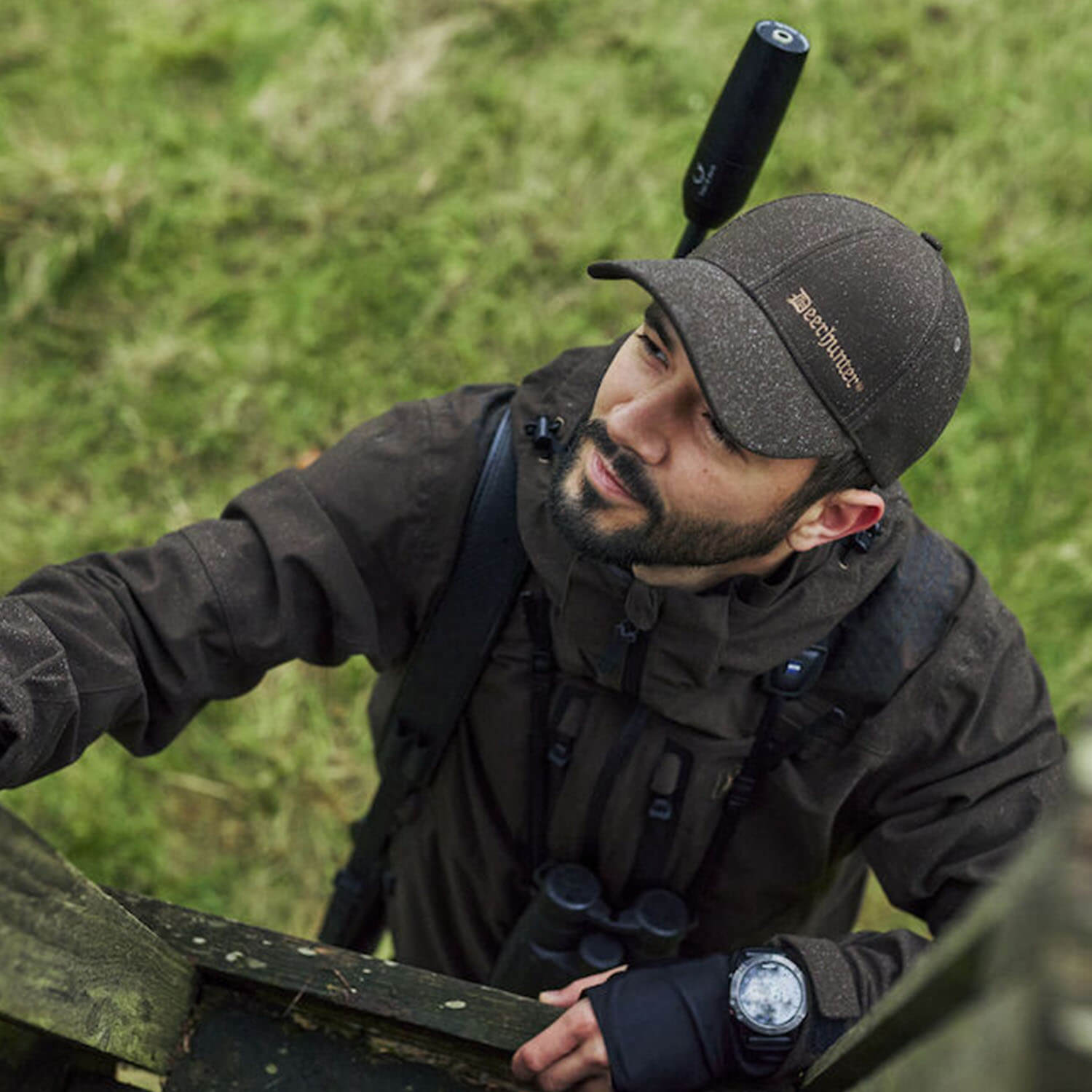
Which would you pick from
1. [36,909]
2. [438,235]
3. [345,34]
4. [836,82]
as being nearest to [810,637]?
[36,909]

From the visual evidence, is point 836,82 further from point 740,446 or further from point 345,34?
point 740,446

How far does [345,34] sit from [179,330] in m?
1.42

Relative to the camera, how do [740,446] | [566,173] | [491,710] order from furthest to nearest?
[566,173] < [491,710] < [740,446]

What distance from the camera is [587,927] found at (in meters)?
2.21

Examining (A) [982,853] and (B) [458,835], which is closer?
(A) [982,853]

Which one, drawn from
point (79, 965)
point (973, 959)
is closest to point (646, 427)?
point (79, 965)

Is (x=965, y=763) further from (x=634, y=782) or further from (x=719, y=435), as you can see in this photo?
(x=719, y=435)

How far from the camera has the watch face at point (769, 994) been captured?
1668 millimetres

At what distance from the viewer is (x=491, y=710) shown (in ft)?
7.07

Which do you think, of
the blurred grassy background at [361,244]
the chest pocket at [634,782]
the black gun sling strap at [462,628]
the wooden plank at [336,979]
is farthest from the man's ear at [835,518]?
the blurred grassy background at [361,244]

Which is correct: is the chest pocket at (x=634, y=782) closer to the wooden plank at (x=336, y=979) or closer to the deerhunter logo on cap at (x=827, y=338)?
the deerhunter logo on cap at (x=827, y=338)

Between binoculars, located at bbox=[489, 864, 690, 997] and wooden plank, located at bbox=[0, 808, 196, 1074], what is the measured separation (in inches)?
38.8

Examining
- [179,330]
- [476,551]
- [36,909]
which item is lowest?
[179,330]

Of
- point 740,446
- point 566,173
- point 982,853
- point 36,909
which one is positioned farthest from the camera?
point 566,173
